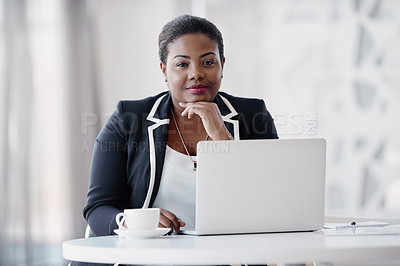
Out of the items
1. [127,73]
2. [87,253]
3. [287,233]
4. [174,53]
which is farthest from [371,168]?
[87,253]

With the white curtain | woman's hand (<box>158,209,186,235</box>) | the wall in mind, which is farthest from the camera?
the wall

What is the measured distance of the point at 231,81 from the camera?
4539 millimetres

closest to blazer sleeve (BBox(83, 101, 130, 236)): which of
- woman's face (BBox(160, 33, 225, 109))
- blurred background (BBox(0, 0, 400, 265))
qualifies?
woman's face (BBox(160, 33, 225, 109))

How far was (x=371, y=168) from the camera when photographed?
14.1 ft

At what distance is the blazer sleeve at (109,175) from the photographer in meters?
1.91

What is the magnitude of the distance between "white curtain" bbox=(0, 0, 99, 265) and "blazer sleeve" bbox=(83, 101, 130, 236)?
1.85 metres

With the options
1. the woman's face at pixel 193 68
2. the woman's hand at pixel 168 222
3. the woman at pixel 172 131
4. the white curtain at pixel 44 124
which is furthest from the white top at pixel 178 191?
the white curtain at pixel 44 124

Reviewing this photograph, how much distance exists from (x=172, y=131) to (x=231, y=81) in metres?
2.45

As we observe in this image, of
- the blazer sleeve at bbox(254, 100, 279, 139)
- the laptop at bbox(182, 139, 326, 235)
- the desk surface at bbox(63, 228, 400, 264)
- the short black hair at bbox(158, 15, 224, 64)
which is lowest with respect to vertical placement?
the desk surface at bbox(63, 228, 400, 264)

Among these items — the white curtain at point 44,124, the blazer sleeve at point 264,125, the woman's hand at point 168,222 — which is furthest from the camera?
the white curtain at point 44,124

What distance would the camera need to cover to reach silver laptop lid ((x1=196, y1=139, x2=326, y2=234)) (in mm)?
1462

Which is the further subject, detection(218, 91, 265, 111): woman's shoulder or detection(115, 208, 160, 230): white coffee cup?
detection(218, 91, 265, 111): woman's shoulder

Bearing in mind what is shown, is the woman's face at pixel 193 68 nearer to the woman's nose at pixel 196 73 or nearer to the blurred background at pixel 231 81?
the woman's nose at pixel 196 73

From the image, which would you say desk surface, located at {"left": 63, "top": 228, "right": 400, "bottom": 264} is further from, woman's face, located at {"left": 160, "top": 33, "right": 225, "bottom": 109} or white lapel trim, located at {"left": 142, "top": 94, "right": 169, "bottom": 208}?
woman's face, located at {"left": 160, "top": 33, "right": 225, "bottom": 109}
